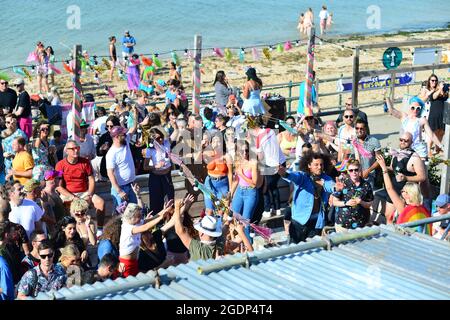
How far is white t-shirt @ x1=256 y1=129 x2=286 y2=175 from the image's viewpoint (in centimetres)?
1026

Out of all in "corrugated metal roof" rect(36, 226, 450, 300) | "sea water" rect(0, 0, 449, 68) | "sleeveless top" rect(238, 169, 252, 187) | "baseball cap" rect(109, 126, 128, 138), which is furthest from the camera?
"sea water" rect(0, 0, 449, 68)

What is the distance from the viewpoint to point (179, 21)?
4581cm

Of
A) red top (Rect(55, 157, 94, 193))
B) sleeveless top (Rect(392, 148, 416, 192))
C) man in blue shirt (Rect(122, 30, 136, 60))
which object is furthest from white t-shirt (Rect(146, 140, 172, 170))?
man in blue shirt (Rect(122, 30, 136, 60))

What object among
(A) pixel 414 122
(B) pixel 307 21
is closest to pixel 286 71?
(B) pixel 307 21

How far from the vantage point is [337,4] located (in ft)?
177

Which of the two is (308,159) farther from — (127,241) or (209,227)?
(127,241)

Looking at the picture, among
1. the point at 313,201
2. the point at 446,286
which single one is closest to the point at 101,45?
the point at 313,201

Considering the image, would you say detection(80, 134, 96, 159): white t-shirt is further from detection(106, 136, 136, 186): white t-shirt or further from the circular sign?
the circular sign

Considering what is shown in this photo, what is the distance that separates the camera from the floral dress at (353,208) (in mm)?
9094

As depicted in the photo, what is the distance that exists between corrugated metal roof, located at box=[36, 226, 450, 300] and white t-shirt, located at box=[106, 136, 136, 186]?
4157 millimetres

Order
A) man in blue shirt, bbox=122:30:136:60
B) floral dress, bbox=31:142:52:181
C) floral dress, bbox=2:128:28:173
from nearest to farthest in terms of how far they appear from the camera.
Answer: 1. floral dress, bbox=31:142:52:181
2. floral dress, bbox=2:128:28:173
3. man in blue shirt, bbox=122:30:136:60

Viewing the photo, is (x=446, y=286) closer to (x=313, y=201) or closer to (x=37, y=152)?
(x=313, y=201)

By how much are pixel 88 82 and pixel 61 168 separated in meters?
14.9

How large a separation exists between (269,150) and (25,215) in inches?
126
